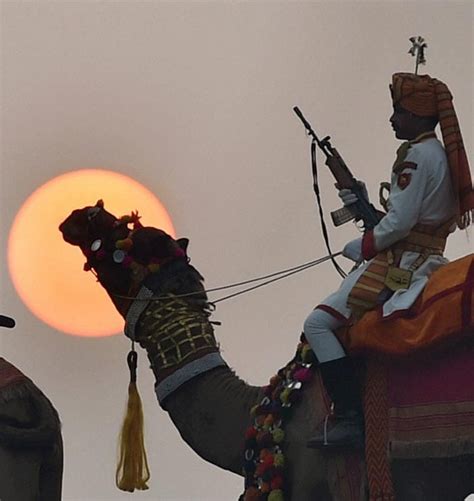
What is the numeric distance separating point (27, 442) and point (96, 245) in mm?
1733

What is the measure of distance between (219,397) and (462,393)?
1980mm

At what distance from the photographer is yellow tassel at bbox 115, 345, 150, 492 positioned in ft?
37.8

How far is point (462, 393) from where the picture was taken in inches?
393

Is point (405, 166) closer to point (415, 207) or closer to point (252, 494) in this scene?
point (415, 207)

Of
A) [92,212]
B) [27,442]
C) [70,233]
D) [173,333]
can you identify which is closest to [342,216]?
[173,333]

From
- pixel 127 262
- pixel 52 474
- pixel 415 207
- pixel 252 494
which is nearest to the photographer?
pixel 415 207

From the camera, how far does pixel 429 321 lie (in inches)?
393

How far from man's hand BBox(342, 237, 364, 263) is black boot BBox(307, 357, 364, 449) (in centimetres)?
76

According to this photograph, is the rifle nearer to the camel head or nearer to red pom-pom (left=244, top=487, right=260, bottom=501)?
the camel head

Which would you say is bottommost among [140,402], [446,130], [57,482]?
[57,482]

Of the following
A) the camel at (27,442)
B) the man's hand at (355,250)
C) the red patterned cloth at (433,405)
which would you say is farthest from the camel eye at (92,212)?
the red patterned cloth at (433,405)

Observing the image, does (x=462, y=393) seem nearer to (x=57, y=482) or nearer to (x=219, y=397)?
(x=219, y=397)

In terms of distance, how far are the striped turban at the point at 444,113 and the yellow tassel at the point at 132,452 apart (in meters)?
2.76

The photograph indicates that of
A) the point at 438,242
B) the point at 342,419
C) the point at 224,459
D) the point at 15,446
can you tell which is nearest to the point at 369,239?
the point at 438,242
